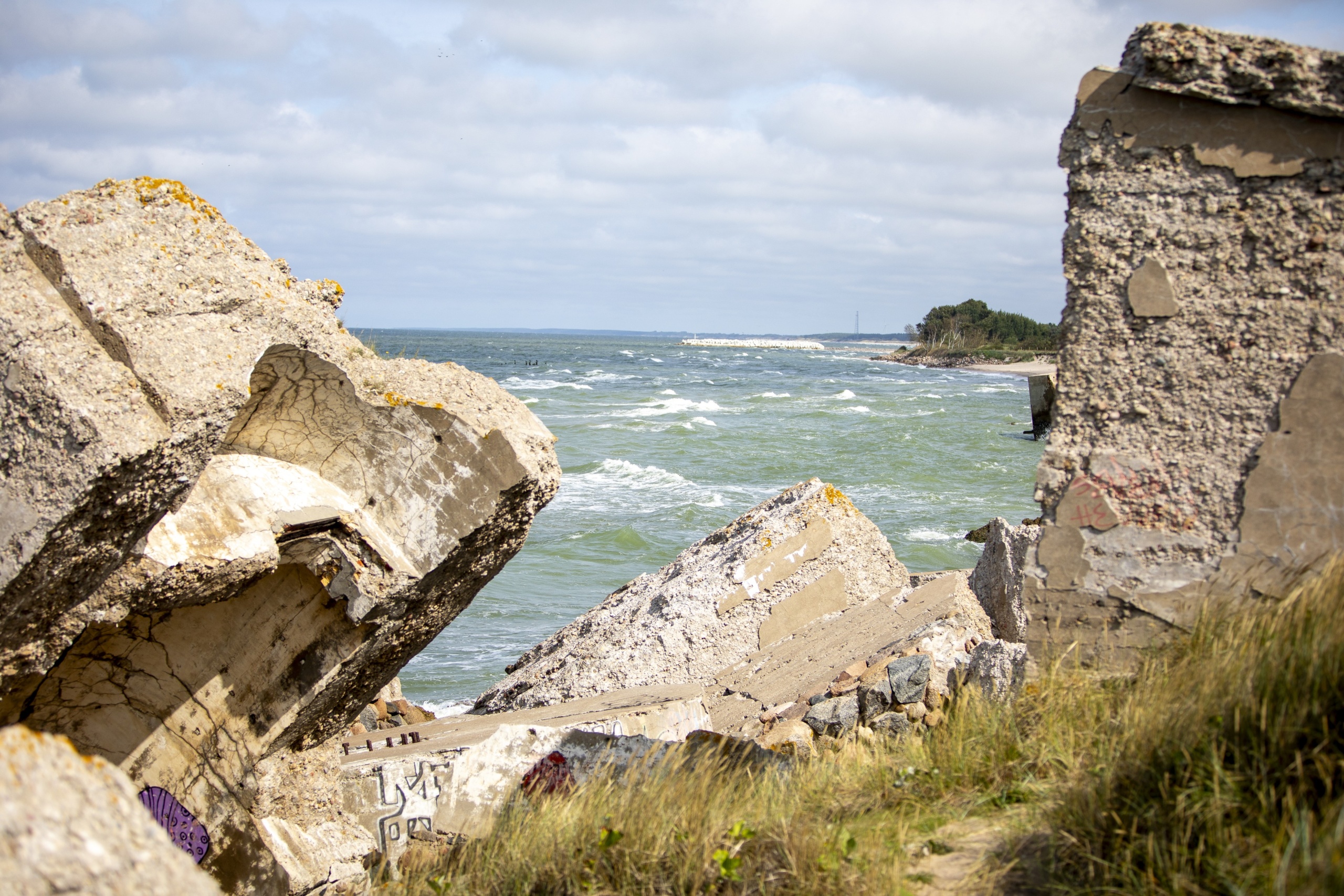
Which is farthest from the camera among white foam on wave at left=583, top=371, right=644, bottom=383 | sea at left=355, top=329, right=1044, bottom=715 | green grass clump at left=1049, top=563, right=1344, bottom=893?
white foam on wave at left=583, top=371, right=644, bottom=383

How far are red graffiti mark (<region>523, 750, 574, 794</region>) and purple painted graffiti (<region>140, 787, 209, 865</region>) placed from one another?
125cm

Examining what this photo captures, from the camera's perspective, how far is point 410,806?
406cm

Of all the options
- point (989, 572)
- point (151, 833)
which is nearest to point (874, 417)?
point (989, 572)

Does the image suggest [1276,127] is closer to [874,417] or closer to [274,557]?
[274,557]

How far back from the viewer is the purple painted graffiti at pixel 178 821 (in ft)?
12.0

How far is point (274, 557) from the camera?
3.47m

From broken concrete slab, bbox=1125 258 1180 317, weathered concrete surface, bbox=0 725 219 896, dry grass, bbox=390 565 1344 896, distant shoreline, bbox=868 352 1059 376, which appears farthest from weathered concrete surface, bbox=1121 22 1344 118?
distant shoreline, bbox=868 352 1059 376

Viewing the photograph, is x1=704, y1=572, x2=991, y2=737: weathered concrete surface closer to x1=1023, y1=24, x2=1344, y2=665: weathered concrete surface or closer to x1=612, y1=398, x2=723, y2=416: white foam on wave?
x1=1023, y1=24, x2=1344, y2=665: weathered concrete surface

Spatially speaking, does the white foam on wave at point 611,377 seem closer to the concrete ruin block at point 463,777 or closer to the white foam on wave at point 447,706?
the white foam on wave at point 447,706

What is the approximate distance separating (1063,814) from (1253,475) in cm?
134

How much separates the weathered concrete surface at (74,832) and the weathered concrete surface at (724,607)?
4.10 meters

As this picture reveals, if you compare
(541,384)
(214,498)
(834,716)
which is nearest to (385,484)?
(214,498)

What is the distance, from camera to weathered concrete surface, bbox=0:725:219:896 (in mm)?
1525

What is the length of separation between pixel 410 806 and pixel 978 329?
3823 inches
